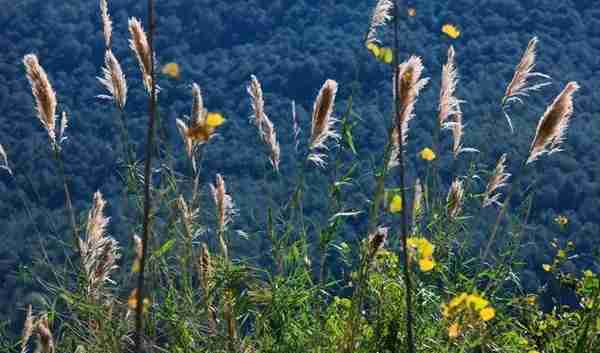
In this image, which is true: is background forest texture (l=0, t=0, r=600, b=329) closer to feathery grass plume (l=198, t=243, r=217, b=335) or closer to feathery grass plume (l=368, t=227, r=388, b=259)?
feathery grass plume (l=198, t=243, r=217, b=335)

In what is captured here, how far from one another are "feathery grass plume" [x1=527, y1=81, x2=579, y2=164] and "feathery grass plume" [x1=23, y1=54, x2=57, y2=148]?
1.27m

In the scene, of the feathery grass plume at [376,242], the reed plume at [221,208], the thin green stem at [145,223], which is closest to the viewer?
the thin green stem at [145,223]

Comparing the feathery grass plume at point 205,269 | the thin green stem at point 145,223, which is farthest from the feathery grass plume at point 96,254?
the thin green stem at point 145,223

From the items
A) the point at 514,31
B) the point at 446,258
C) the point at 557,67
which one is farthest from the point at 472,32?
the point at 446,258

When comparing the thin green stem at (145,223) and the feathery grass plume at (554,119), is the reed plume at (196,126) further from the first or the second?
the feathery grass plume at (554,119)

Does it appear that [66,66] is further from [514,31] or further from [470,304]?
[470,304]

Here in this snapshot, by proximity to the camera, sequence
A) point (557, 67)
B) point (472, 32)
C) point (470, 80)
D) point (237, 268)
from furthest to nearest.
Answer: point (472, 32), point (557, 67), point (470, 80), point (237, 268)

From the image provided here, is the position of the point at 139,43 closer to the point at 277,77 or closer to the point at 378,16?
the point at 378,16

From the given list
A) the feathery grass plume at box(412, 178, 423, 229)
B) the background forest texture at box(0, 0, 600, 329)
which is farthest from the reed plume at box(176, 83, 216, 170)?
the background forest texture at box(0, 0, 600, 329)

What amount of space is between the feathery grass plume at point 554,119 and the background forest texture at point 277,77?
4.65m

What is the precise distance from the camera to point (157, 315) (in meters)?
2.02

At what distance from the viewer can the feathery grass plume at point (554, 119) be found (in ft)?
5.84

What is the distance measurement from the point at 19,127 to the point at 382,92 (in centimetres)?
530

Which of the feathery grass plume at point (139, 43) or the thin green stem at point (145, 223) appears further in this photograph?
the feathery grass plume at point (139, 43)
